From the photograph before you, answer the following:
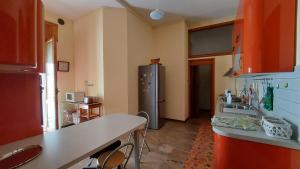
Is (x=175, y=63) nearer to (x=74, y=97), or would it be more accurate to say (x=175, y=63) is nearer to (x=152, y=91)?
(x=152, y=91)

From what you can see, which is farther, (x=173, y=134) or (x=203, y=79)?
(x=203, y=79)

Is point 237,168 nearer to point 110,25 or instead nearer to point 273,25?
point 273,25

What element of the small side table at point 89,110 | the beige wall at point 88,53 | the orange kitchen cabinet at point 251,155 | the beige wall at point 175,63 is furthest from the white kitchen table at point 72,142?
the beige wall at point 175,63

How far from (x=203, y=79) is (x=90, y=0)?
4.85 meters

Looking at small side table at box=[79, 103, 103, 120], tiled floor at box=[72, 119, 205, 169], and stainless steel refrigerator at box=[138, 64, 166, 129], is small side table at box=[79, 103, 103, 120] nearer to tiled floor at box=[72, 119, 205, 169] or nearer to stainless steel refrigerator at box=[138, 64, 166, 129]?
stainless steel refrigerator at box=[138, 64, 166, 129]

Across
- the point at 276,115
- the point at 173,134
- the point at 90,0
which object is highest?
the point at 90,0

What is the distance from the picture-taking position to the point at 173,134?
345cm

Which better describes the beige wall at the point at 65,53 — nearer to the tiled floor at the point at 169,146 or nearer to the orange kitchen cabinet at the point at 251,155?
the tiled floor at the point at 169,146

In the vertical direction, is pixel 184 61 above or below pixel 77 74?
above

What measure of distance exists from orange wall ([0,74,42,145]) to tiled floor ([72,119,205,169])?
115 centimetres

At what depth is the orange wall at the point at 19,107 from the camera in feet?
3.99

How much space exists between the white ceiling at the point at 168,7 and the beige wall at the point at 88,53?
232mm

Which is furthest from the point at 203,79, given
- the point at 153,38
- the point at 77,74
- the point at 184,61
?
the point at 77,74

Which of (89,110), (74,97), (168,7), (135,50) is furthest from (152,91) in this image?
(168,7)
